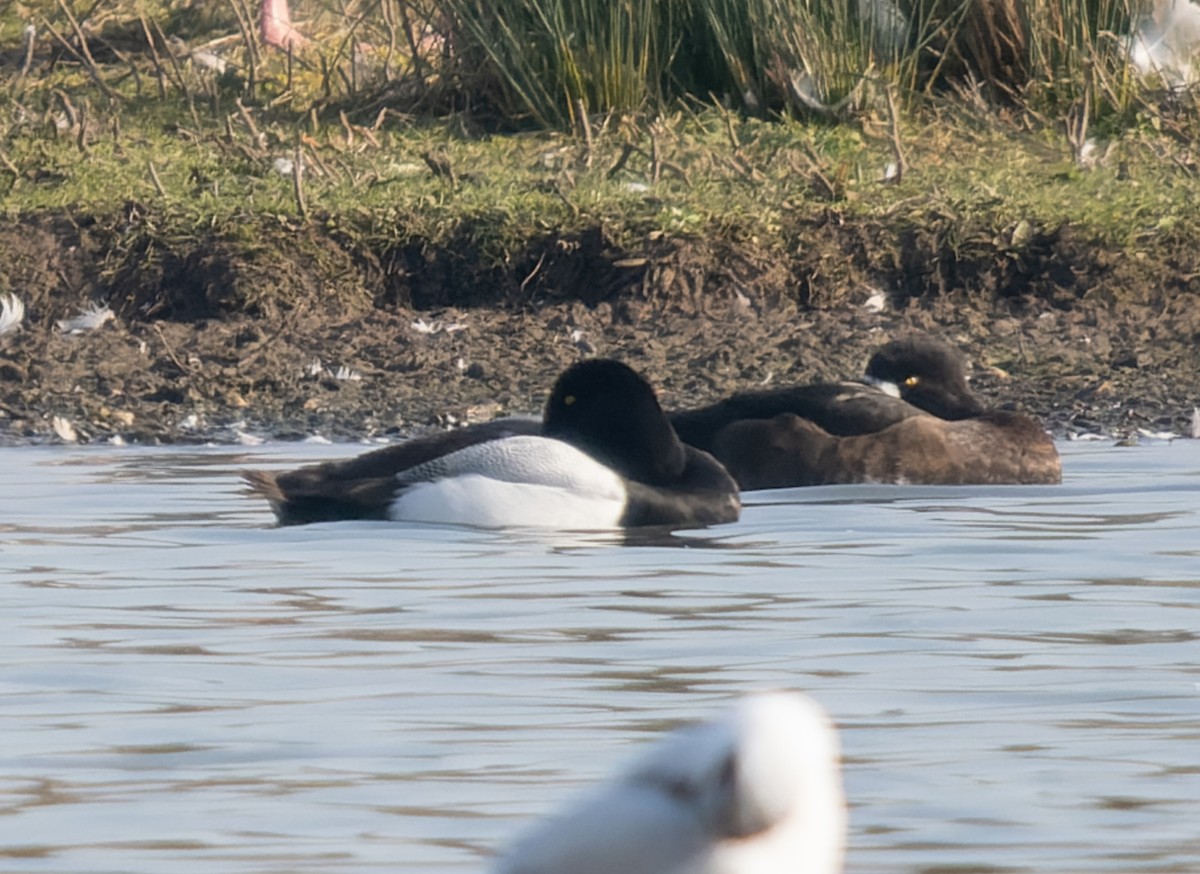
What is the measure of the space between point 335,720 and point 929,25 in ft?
33.0

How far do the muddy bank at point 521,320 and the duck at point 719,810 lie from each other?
8654 millimetres

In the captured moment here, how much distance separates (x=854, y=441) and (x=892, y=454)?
0.15 m

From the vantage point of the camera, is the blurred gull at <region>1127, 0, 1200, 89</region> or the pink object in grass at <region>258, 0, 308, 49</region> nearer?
the blurred gull at <region>1127, 0, 1200, 89</region>

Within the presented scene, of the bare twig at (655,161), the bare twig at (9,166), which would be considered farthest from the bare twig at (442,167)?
the bare twig at (9,166)

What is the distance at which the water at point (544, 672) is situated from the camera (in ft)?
14.4

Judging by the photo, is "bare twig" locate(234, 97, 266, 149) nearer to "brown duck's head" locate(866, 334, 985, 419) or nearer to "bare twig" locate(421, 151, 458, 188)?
"bare twig" locate(421, 151, 458, 188)

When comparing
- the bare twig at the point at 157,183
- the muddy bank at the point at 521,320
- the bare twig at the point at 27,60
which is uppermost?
the bare twig at the point at 27,60

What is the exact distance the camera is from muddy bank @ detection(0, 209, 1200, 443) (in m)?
11.6

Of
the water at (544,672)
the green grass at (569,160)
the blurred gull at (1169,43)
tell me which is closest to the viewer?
the water at (544,672)

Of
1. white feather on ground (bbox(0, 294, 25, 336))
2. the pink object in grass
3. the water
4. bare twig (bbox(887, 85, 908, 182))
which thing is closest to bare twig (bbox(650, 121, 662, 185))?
bare twig (bbox(887, 85, 908, 182))

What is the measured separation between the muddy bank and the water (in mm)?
2297

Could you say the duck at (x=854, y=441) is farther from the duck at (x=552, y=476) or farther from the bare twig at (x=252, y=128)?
the bare twig at (x=252, y=128)

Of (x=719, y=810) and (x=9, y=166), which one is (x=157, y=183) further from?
(x=719, y=810)

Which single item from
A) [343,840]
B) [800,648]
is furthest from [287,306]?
[343,840]
